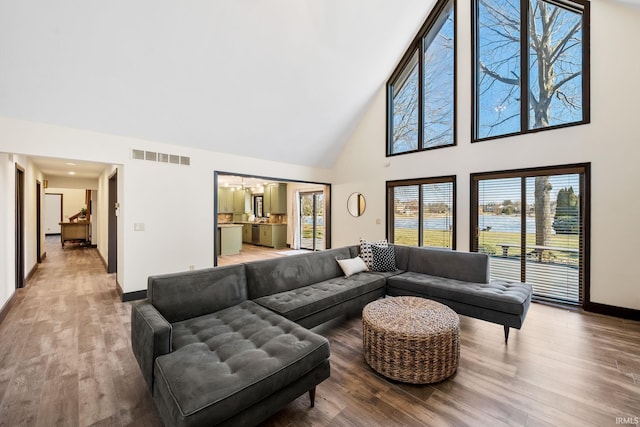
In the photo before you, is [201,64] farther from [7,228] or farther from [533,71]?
[533,71]

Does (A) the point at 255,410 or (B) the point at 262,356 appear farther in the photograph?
(B) the point at 262,356

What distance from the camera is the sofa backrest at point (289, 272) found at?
2.85 metres

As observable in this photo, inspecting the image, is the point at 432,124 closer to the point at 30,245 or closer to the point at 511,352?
the point at 511,352

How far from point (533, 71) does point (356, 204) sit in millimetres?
4113

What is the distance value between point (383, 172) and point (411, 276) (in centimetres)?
305

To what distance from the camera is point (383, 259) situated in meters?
4.02

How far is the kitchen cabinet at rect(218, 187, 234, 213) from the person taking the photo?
35.1ft

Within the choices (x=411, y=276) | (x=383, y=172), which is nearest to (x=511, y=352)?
(x=411, y=276)

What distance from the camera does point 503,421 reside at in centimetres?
176

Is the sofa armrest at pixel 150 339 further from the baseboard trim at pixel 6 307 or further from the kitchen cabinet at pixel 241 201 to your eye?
the kitchen cabinet at pixel 241 201

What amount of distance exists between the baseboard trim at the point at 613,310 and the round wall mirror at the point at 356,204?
4.20 m

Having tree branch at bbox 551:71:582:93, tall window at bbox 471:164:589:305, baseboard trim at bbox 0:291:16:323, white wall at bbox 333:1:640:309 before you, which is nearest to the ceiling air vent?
baseboard trim at bbox 0:291:16:323

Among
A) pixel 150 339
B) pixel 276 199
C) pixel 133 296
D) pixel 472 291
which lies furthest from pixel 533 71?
pixel 276 199

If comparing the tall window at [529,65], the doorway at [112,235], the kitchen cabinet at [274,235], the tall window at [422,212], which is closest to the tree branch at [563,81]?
the tall window at [529,65]
